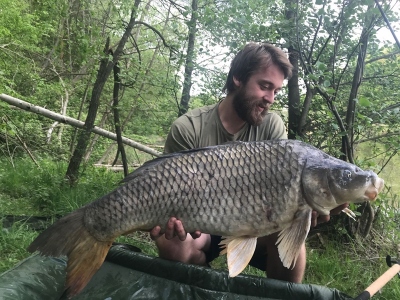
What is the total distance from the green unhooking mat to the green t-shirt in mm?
519

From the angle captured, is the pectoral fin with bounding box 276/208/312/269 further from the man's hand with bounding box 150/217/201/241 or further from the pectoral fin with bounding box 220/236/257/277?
the man's hand with bounding box 150/217/201/241

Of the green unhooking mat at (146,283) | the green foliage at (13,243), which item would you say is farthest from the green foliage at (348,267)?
the green foliage at (13,243)

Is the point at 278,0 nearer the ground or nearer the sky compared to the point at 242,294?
nearer the sky

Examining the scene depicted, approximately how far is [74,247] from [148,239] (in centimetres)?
131

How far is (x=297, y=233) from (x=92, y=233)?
63 cm

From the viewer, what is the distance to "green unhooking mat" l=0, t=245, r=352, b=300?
4.84 feet

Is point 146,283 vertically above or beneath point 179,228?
beneath

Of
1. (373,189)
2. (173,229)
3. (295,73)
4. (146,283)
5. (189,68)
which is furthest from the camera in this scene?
(189,68)

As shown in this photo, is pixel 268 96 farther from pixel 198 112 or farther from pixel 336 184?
pixel 336 184

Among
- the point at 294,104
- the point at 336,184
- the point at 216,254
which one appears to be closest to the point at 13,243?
the point at 216,254

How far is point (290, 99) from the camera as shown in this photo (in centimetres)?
287

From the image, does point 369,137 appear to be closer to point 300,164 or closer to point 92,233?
point 300,164

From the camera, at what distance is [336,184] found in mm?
1211

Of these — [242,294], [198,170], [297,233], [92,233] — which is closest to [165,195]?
[198,170]
